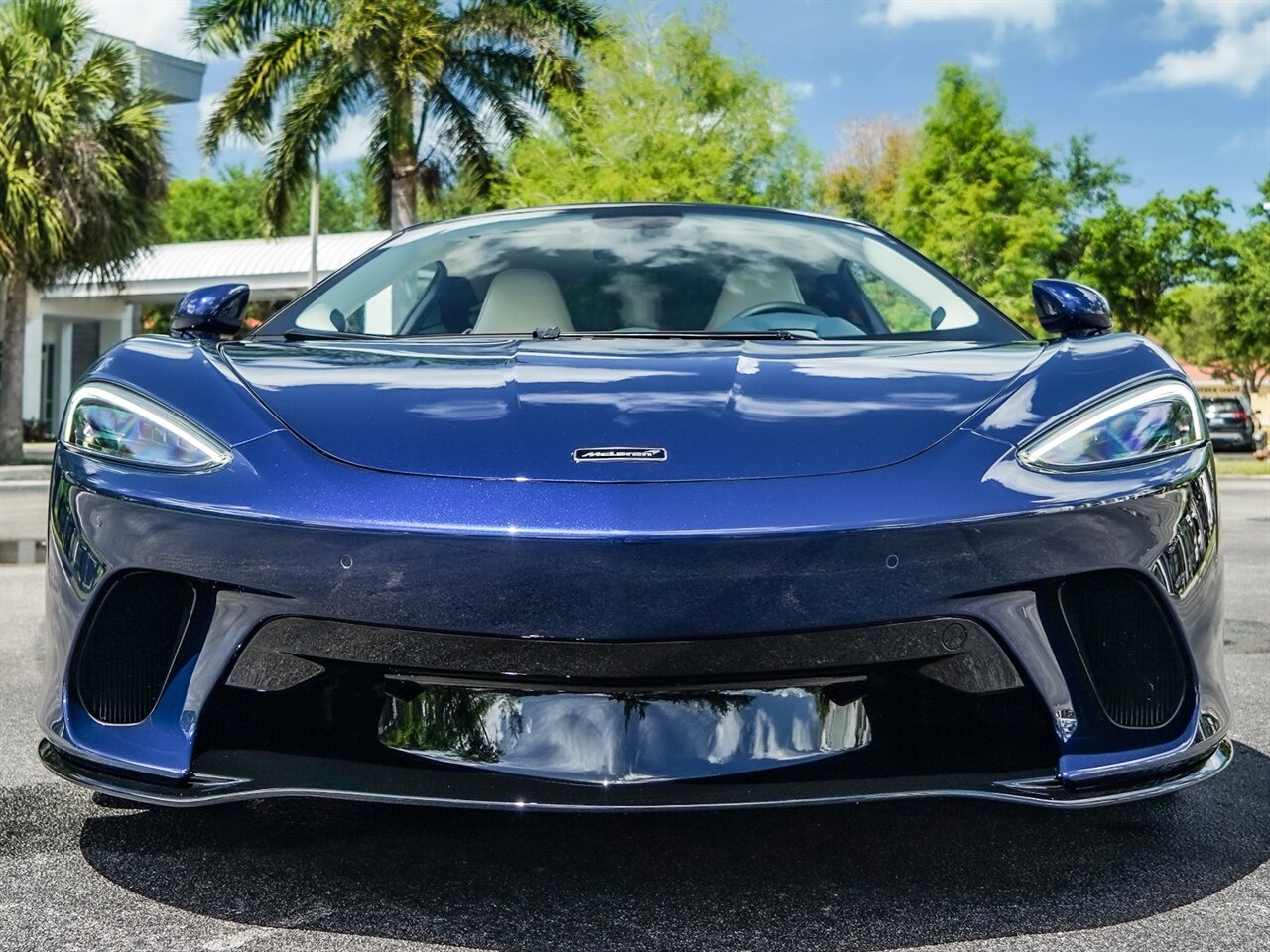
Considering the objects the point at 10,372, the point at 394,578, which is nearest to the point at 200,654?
the point at 394,578

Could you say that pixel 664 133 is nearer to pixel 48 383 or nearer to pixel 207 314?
pixel 48 383

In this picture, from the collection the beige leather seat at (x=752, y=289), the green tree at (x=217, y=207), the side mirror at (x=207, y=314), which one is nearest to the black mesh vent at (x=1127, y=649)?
the beige leather seat at (x=752, y=289)

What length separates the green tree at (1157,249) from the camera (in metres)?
34.6

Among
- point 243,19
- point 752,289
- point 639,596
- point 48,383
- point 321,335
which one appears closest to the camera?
point 639,596

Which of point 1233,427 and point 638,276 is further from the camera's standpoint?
point 1233,427

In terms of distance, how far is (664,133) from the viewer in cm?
2377

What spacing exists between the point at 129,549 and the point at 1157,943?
5.21 ft

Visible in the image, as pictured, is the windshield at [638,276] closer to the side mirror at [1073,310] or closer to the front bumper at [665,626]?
the side mirror at [1073,310]

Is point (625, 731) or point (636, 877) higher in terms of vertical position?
point (625, 731)

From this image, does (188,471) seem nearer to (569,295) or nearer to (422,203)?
(569,295)

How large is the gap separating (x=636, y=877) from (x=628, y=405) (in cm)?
76

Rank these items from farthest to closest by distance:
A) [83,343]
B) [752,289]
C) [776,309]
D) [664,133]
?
[83,343] < [664,133] < [752,289] < [776,309]

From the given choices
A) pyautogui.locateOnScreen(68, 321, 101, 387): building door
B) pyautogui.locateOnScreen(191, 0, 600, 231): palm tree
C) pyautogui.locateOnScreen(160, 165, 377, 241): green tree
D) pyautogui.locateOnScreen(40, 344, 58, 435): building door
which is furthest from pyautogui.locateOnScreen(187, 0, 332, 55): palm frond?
pyautogui.locateOnScreen(160, 165, 377, 241): green tree

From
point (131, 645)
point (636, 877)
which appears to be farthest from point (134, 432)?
point (636, 877)
